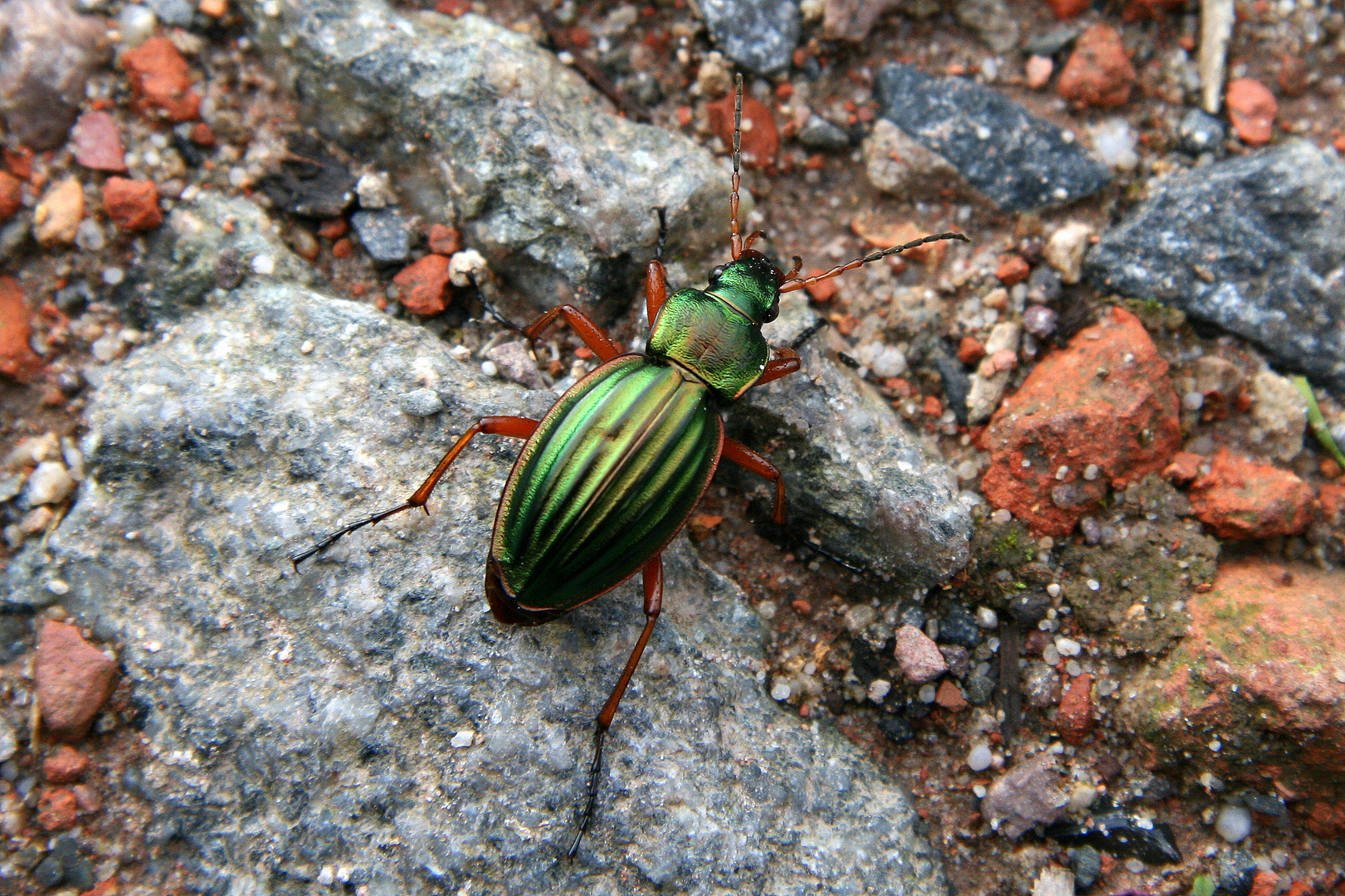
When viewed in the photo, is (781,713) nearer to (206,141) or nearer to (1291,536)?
(1291,536)

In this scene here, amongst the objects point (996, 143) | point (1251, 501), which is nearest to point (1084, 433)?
point (1251, 501)

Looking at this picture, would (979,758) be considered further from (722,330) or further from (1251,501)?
(722,330)

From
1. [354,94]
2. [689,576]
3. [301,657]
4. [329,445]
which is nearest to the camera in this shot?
[301,657]

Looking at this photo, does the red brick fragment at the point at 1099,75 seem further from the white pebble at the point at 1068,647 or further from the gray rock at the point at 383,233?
the gray rock at the point at 383,233

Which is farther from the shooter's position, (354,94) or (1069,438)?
(354,94)

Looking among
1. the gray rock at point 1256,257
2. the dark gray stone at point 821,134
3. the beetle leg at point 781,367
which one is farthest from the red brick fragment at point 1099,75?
the beetle leg at point 781,367

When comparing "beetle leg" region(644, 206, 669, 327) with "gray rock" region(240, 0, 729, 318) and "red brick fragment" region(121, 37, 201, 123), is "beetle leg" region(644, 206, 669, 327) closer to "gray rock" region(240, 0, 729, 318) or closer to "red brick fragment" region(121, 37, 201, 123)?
"gray rock" region(240, 0, 729, 318)

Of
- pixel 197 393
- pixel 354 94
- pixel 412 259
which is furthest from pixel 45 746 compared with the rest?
pixel 354 94

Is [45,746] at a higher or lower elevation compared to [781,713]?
lower
